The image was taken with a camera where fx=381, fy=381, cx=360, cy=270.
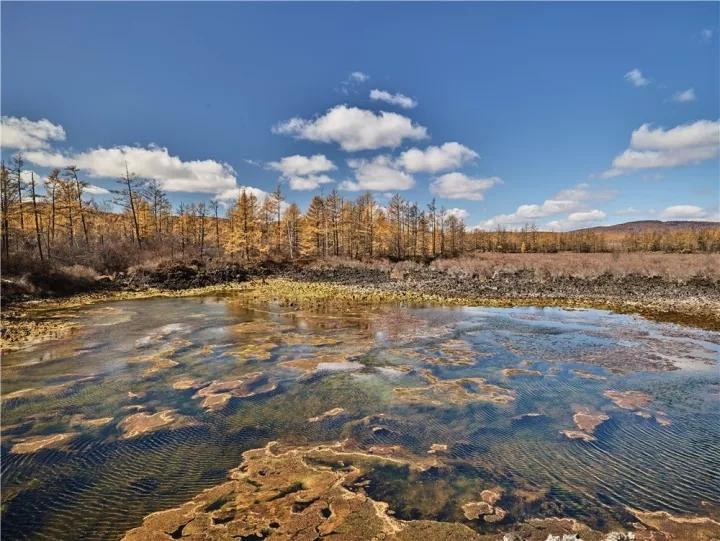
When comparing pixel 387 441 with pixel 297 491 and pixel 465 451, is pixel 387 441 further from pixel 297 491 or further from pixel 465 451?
pixel 297 491

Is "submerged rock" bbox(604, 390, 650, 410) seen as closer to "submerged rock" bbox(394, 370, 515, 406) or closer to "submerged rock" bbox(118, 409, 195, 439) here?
"submerged rock" bbox(394, 370, 515, 406)

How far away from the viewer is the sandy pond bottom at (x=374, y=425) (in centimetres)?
489

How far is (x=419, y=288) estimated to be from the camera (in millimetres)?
29344

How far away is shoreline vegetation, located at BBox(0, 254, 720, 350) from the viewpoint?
19.0 m

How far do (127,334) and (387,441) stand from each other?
12286 millimetres

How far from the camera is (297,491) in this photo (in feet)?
16.8

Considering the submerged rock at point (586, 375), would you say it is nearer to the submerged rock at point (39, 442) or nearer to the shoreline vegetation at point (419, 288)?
the shoreline vegetation at point (419, 288)

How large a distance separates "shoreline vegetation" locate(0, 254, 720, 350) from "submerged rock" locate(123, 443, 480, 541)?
11715 mm

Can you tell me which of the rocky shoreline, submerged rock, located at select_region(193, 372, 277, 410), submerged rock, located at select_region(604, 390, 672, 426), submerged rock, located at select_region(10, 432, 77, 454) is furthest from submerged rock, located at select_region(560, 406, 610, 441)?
the rocky shoreline

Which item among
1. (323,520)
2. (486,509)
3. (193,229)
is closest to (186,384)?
(323,520)

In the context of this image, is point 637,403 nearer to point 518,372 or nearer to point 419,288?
point 518,372

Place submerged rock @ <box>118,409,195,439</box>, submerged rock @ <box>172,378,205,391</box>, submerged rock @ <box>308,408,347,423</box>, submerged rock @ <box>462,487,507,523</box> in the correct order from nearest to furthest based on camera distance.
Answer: submerged rock @ <box>462,487,507,523</box>, submerged rock @ <box>118,409,195,439</box>, submerged rock @ <box>308,408,347,423</box>, submerged rock @ <box>172,378,205,391</box>

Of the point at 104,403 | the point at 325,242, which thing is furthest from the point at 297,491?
the point at 325,242

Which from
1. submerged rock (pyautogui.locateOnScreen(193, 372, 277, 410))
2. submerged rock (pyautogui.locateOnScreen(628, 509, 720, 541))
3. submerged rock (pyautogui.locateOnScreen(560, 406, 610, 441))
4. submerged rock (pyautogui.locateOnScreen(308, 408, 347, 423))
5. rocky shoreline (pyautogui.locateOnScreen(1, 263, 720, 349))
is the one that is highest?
rocky shoreline (pyautogui.locateOnScreen(1, 263, 720, 349))
